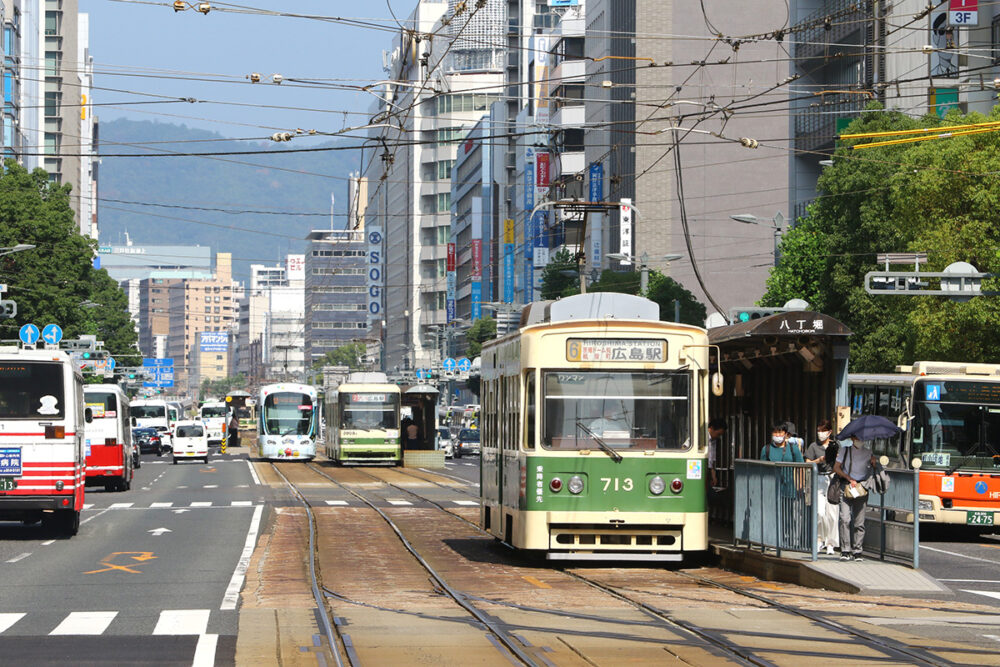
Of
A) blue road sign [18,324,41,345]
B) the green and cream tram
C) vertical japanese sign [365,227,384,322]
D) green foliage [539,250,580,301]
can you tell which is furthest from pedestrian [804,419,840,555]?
vertical japanese sign [365,227,384,322]

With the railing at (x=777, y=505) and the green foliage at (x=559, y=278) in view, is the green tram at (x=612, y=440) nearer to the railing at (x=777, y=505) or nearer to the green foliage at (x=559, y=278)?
the railing at (x=777, y=505)

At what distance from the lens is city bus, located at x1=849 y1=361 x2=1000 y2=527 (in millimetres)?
26922

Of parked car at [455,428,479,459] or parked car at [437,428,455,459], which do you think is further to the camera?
parked car at [437,428,455,459]

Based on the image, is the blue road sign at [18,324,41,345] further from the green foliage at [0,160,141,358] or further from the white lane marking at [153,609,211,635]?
the white lane marking at [153,609,211,635]

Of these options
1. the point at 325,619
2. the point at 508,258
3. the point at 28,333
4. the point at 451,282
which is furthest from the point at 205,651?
the point at 451,282

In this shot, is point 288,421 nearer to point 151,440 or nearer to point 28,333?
point 28,333

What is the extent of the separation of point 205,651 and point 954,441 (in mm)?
18421

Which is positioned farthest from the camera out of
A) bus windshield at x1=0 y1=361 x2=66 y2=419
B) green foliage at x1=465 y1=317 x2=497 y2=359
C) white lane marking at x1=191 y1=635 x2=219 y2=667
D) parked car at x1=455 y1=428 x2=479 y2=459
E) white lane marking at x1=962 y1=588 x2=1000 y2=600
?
green foliage at x1=465 y1=317 x2=497 y2=359

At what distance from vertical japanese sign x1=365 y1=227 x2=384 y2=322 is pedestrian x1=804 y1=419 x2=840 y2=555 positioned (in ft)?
545

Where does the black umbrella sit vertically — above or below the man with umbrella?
above

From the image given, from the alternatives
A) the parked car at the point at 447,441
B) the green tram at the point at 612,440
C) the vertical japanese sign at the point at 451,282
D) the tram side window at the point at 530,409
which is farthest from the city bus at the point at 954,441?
the vertical japanese sign at the point at 451,282

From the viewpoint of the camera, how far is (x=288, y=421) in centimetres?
6506

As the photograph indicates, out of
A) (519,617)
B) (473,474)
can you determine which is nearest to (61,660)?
(519,617)

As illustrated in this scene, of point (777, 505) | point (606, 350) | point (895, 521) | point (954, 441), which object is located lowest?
point (895, 521)
